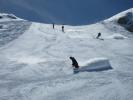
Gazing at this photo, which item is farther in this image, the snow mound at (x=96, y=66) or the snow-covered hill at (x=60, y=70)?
the snow mound at (x=96, y=66)

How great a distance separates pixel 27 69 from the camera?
2275cm

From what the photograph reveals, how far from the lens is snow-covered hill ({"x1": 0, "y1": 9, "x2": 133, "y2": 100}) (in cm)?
1645

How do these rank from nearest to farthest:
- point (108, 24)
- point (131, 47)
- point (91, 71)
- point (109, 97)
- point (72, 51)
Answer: point (109, 97) → point (91, 71) → point (72, 51) → point (131, 47) → point (108, 24)

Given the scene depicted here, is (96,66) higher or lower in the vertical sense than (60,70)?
higher

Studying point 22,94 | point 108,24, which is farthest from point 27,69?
point 108,24

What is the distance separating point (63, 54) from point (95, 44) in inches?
314

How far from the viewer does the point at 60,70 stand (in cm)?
2256

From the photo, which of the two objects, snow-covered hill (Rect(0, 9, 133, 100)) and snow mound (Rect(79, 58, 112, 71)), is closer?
snow-covered hill (Rect(0, 9, 133, 100))

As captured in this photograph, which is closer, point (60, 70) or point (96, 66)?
point (96, 66)

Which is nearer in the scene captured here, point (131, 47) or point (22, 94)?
point (22, 94)

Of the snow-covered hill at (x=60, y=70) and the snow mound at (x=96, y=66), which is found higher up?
the snow mound at (x=96, y=66)

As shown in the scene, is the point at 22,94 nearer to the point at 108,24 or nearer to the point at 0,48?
the point at 0,48

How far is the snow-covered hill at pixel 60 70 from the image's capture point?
16.5 m

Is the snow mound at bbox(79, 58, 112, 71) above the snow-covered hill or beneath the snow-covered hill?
above
